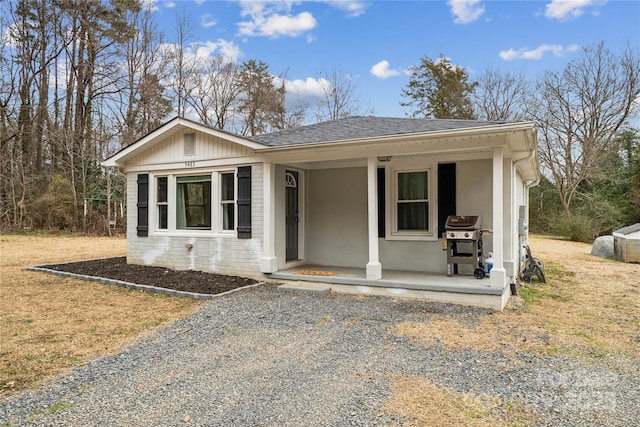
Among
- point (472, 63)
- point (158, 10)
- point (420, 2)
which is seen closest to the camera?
point (420, 2)

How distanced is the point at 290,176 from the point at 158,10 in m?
17.8

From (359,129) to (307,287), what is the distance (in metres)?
2.86

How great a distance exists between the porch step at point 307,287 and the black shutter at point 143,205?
3.39 metres

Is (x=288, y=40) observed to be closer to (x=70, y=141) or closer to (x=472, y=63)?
(x=70, y=141)

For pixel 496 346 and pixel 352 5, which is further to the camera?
pixel 352 5

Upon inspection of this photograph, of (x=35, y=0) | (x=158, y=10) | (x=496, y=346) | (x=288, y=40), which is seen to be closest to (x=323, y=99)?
(x=288, y=40)

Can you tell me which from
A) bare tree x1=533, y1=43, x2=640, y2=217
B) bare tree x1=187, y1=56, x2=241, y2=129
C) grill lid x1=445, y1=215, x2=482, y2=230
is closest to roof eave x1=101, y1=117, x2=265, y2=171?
grill lid x1=445, y1=215, x2=482, y2=230

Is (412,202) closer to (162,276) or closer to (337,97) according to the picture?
(162,276)

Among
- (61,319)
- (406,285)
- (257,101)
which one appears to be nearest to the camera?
(61,319)

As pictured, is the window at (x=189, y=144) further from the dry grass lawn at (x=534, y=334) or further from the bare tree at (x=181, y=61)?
the bare tree at (x=181, y=61)

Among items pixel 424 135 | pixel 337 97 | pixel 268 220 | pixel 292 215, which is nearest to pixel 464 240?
pixel 424 135

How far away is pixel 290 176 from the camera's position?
779 centimetres

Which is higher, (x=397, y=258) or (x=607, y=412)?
(x=397, y=258)

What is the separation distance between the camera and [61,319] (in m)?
4.93
